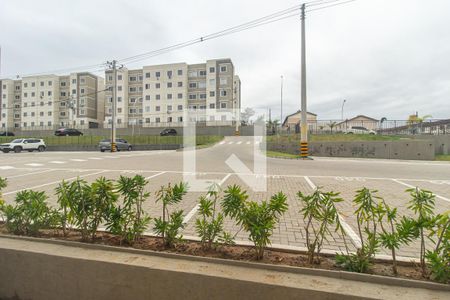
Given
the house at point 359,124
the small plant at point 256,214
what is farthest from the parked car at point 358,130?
the small plant at point 256,214

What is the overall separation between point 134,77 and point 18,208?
70.1 meters

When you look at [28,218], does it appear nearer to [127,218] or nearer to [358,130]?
[127,218]

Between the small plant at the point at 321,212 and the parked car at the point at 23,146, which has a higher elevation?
the parked car at the point at 23,146

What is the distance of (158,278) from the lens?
2178mm

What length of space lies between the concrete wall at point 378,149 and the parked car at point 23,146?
1351 inches

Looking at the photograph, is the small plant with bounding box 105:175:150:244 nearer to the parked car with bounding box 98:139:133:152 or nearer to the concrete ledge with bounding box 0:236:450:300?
the concrete ledge with bounding box 0:236:450:300

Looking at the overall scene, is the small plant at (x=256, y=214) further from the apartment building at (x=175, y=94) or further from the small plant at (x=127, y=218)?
the apartment building at (x=175, y=94)

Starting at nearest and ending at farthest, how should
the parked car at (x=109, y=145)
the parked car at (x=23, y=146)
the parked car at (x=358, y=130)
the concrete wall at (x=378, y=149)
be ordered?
1. the concrete wall at (x=378, y=149)
2. the parked car at (x=23, y=146)
3. the parked car at (x=109, y=145)
4. the parked car at (x=358, y=130)

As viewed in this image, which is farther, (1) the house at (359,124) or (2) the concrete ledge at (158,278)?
(1) the house at (359,124)

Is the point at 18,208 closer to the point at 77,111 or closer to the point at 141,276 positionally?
the point at 141,276

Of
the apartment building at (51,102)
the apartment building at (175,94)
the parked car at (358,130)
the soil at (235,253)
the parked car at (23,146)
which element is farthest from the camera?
the apartment building at (51,102)

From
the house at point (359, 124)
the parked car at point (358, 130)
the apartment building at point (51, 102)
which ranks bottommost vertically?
the parked car at point (358, 130)

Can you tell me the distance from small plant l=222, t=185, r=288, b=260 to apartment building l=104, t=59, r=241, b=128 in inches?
2197

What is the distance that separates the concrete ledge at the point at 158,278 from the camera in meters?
1.94
